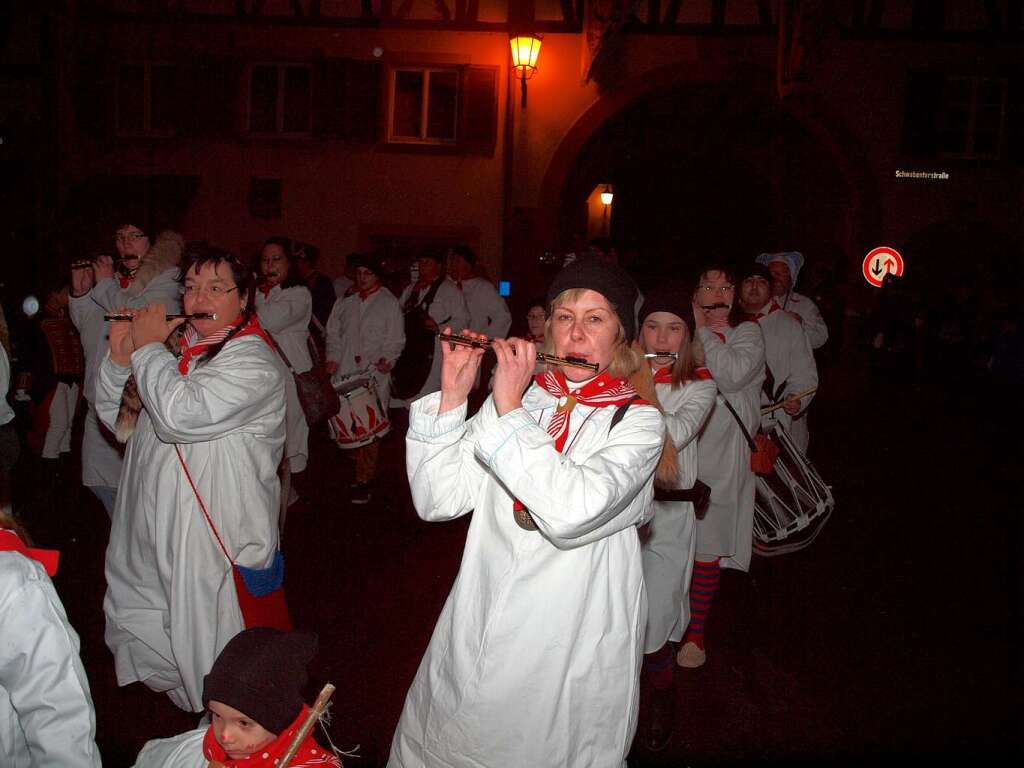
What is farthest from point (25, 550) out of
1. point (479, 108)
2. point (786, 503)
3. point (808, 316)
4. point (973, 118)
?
point (973, 118)

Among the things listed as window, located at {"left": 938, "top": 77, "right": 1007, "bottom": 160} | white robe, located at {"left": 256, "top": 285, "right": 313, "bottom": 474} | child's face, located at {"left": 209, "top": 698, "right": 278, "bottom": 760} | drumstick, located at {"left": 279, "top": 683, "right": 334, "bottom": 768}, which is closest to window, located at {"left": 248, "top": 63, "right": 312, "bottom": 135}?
white robe, located at {"left": 256, "top": 285, "right": 313, "bottom": 474}

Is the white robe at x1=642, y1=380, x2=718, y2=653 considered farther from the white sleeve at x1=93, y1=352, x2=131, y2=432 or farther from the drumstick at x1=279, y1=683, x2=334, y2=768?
the white sleeve at x1=93, y1=352, x2=131, y2=432

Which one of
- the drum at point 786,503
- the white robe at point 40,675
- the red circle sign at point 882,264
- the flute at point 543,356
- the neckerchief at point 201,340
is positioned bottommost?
the drum at point 786,503

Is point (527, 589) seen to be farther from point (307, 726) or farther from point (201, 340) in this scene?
point (201, 340)

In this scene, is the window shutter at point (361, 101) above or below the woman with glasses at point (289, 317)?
above

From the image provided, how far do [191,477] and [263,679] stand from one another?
1.49 m

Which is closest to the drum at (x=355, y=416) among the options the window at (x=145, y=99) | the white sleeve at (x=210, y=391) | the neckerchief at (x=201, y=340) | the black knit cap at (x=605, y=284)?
the neckerchief at (x=201, y=340)

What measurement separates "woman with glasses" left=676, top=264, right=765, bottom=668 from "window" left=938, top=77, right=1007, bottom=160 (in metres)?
13.3

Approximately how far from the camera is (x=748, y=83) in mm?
15711

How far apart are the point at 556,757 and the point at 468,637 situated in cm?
40

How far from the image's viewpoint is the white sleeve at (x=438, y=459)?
2549 millimetres

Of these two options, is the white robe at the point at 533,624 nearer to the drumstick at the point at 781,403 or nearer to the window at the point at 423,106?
the drumstick at the point at 781,403

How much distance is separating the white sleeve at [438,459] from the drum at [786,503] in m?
3.73

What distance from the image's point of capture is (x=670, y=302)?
4.27 meters
